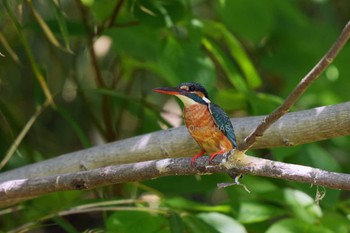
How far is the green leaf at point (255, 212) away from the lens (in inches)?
125

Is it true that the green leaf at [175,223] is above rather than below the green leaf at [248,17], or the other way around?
below

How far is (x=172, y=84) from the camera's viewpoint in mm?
3312

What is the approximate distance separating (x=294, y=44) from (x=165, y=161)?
7.18ft

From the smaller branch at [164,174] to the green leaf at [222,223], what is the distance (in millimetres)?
627

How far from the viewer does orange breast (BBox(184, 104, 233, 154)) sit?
282 centimetres

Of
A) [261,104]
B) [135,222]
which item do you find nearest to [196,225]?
[135,222]

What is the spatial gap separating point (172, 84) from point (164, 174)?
3.35 ft

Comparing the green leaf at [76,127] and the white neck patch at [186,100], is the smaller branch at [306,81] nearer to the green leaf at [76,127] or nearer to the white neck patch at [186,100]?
the white neck patch at [186,100]

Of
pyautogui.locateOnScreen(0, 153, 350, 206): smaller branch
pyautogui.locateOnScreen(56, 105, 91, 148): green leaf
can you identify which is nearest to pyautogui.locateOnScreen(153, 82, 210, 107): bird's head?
pyautogui.locateOnScreen(0, 153, 350, 206): smaller branch

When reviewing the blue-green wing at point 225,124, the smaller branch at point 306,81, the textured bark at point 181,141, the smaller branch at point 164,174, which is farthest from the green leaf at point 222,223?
the smaller branch at point 306,81

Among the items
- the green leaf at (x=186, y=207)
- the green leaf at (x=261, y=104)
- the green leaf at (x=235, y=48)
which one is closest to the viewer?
the green leaf at (x=186, y=207)

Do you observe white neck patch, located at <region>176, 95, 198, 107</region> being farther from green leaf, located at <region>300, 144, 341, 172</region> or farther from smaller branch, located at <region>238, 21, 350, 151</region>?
smaller branch, located at <region>238, 21, 350, 151</region>

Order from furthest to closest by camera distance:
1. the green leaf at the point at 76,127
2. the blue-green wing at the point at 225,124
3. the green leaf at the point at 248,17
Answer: the green leaf at the point at 248,17
the green leaf at the point at 76,127
the blue-green wing at the point at 225,124

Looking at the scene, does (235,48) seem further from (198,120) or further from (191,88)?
(198,120)
